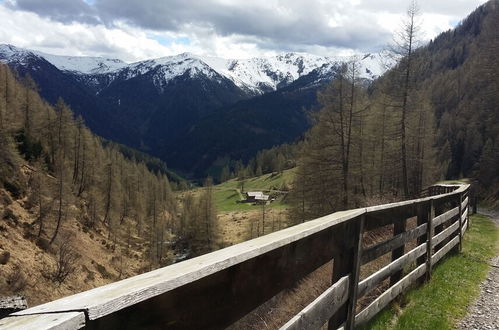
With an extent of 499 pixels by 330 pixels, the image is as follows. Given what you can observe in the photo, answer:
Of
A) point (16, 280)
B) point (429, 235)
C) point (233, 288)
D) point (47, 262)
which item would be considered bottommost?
point (47, 262)

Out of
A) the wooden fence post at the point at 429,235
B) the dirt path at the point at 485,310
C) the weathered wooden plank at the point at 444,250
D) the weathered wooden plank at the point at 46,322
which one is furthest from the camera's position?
the weathered wooden plank at the point at 444,250

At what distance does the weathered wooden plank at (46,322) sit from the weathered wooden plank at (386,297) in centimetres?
429

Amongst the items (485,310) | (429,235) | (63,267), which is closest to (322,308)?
(429,235)

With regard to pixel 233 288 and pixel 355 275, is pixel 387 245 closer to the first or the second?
pixel 355 275

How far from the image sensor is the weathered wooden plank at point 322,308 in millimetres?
3455

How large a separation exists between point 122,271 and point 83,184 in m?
22.2

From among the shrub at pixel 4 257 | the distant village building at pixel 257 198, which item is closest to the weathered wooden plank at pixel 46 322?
the shrub at pixel 4 257

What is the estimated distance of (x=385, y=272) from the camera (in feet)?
20.0

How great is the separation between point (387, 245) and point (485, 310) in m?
3.34

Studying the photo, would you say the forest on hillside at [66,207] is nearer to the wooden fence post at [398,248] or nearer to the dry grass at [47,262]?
the dry grass at [47,262]

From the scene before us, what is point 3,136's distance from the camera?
4603cm

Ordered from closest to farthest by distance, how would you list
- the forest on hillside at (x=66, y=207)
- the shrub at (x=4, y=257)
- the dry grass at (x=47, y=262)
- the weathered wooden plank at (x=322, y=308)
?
the weathered wooden plank at (x=322, y=308)
the dry grass at (x=47, y=262)
the shrub at (x=4, y=257)
the forest on hillside at (x=66, y=207)

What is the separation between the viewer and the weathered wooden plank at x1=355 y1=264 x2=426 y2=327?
5.50m

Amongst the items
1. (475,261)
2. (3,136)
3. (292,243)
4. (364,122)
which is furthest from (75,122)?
(292,243)
